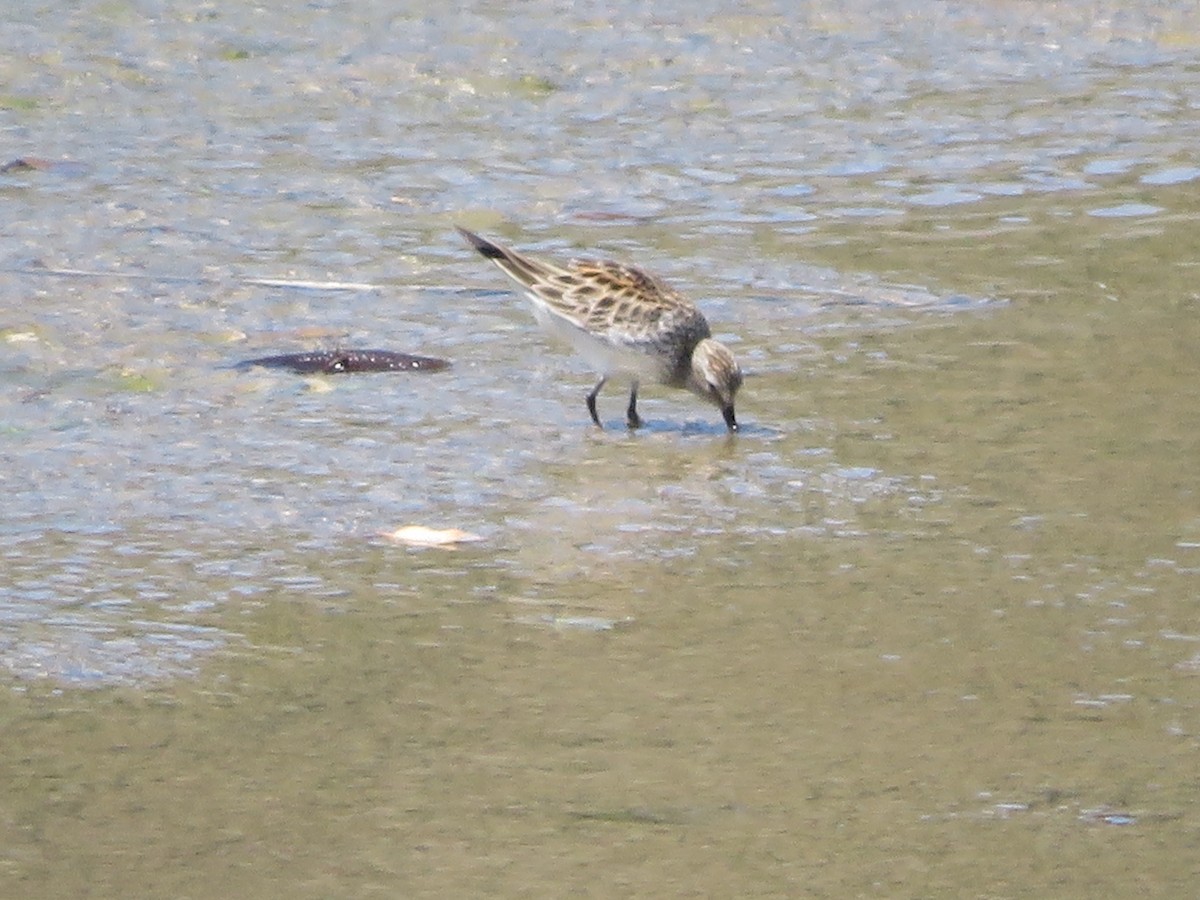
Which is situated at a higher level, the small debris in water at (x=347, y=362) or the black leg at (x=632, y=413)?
the small debris in water at (x=347, y=362)

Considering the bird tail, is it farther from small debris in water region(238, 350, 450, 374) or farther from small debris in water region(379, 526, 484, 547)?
small debris in water region(379, 526, 484, 547)

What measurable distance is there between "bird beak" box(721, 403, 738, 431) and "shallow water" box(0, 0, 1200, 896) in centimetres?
6

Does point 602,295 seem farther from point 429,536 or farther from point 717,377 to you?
point 429,536

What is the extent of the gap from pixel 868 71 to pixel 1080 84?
98 centimetres

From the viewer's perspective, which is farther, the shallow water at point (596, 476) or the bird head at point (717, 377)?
the bird head at point (717, 377)

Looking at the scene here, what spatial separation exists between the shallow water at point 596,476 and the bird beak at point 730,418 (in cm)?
6

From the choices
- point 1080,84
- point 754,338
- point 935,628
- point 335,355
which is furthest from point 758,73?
point 935,628

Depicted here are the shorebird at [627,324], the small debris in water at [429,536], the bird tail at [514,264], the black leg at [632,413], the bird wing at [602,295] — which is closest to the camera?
the small debris in water at [429,536]

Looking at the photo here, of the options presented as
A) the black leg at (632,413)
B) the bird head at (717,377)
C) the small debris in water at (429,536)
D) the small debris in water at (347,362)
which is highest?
the bird head at (717,377)

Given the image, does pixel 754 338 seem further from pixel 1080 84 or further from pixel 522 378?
pixel 1080 84

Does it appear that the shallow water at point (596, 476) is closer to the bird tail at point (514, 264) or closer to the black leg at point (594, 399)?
the black leg at point (594, 399)

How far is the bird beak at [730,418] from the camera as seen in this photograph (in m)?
6.76


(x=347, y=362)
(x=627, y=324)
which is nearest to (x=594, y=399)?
(x=627, y=324)

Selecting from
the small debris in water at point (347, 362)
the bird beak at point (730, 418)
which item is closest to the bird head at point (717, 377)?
the bird beak at point (730, 418)
